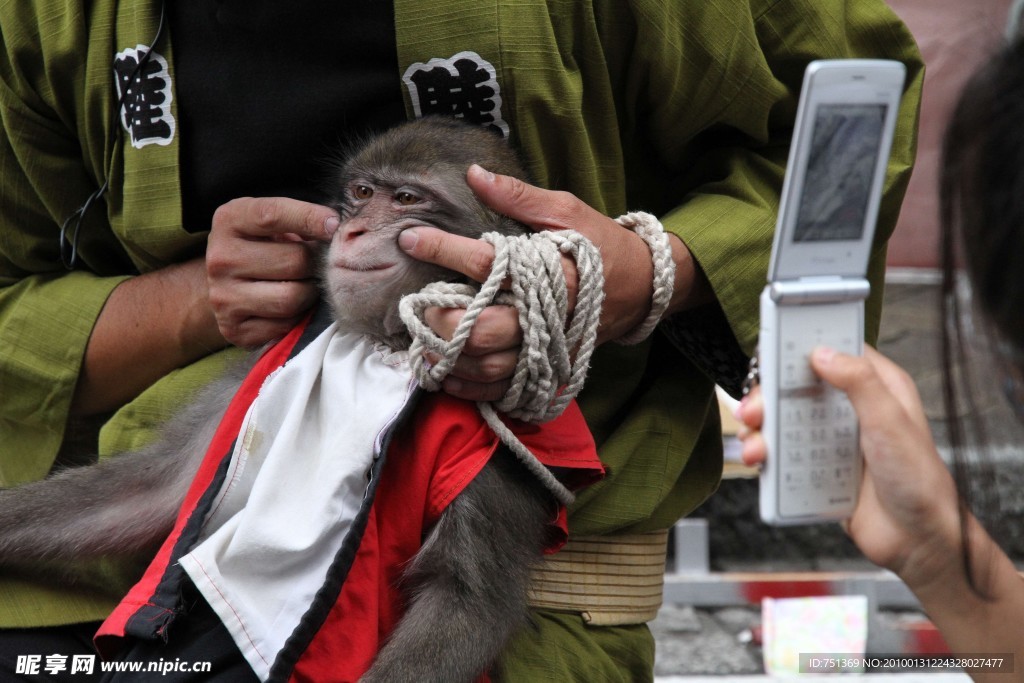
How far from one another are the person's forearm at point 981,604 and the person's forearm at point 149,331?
45.8 inches

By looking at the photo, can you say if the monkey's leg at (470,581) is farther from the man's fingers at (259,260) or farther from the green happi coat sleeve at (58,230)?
the green happi coat sleeve at (58,230)

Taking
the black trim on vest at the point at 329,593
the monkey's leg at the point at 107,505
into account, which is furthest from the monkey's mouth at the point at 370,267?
the monkey's leg at the point at 107,505

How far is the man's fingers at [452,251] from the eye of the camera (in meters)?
1.30

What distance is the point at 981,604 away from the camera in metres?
A: 1.02

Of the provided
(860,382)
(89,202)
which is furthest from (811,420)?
(89,202)

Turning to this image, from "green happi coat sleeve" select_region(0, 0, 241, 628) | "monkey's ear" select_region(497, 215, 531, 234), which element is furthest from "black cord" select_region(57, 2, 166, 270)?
"monkey's ear" select_region(497, 215, 531, 234)

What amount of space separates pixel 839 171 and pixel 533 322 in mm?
427

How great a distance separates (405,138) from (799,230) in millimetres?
713

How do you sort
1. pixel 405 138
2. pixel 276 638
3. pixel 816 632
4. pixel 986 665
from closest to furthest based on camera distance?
pixel 986 665
pixel 276 638
pixel 405 138
pixel 816 632

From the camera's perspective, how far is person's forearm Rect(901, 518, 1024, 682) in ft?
3.30

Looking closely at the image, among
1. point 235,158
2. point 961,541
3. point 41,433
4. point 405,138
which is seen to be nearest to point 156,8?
point 235,158

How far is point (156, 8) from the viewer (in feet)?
5.18

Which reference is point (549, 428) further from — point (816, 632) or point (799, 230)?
point (816, 632)

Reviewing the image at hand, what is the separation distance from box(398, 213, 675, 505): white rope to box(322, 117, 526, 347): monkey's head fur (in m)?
0.09
